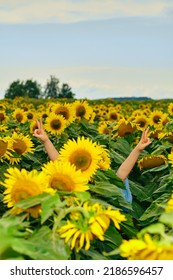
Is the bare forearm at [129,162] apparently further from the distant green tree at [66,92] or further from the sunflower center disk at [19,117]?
the distant green tree at [66,92]

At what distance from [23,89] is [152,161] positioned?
168 feet

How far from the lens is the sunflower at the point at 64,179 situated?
285cm

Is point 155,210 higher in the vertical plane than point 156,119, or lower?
lower

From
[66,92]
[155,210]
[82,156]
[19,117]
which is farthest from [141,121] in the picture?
[66,92]

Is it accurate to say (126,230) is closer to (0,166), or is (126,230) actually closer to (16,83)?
(0,166)

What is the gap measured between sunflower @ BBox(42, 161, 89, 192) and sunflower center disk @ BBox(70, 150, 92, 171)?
644mm

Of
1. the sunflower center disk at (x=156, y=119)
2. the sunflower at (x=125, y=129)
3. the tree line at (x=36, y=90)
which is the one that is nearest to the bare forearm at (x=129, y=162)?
the sunflower at (x=125, y=129)

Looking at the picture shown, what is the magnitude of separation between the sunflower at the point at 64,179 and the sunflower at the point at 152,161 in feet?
10.4

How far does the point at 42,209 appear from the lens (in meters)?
2.45

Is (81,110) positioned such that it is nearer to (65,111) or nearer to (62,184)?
(65,111)

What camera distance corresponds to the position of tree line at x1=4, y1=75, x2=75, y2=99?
2153 inches

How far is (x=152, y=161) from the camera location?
242 inches

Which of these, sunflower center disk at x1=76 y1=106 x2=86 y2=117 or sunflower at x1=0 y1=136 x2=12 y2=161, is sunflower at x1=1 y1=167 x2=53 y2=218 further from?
sunflower center disk at x1=76 y1=106 x2=86 y2=117

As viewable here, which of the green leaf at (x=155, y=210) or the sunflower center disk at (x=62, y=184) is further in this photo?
the green leaf at (x=155, y=210)
